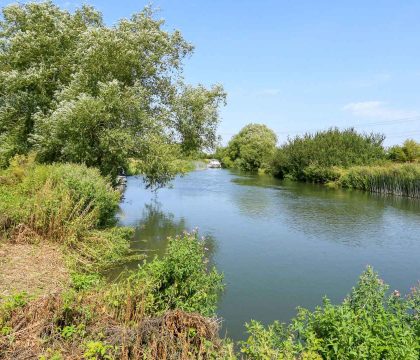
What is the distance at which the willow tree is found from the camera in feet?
55.5

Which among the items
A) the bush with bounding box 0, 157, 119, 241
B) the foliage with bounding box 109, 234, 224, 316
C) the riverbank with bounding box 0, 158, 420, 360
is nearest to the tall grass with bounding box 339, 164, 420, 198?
the bush with bounding box 0, 157, 119, 241

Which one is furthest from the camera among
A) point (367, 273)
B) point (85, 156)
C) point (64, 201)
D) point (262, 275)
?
point (85, 156)

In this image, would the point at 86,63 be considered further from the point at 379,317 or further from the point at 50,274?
the point at 379,317

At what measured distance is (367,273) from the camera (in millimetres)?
6676

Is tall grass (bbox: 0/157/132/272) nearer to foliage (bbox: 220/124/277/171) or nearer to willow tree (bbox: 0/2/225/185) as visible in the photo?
willow tree (bbox: 0/2/225/185)

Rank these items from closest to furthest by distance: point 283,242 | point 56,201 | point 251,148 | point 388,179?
point 56,201 → point 283,242 → point 388,179 → point 251,148

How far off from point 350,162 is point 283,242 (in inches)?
1355

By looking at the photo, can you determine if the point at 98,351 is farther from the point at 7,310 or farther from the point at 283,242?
the point at 283,242

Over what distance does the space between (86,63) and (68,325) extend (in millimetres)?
15362

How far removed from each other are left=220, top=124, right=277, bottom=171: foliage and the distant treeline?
9.61 metres

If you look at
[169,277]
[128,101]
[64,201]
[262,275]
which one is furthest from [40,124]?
[169,277]

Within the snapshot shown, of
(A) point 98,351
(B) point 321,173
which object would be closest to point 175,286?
(A) point 98,351

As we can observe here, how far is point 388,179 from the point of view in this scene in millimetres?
36656

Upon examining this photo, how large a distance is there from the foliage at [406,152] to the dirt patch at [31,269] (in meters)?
48.4
